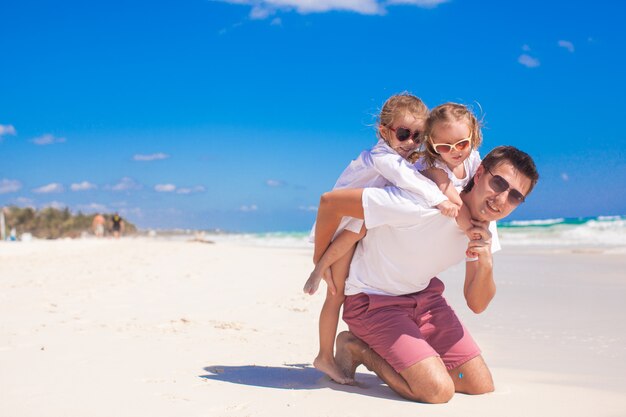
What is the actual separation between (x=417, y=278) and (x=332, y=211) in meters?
0.61

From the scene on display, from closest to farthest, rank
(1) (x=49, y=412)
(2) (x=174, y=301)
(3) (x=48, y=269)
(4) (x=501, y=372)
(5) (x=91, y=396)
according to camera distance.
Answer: (1) (x=49, y=412) → (5) (x=91, y=396) → (4) (x=501, y=372) → (2) (x=174, y=301) → (3) (x=48, y=269)

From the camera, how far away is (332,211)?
3521 millimetres

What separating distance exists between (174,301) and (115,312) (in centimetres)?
107

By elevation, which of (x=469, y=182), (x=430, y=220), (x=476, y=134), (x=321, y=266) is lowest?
(x=321, y=266)

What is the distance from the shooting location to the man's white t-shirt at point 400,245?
10.8ft

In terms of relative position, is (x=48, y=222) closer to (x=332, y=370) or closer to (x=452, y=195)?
(x=332, y=370)

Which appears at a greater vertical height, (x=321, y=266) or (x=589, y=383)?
(x=321, y=266)

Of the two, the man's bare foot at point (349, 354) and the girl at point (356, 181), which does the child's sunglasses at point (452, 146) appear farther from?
the man's bare foot at point (349, 354)

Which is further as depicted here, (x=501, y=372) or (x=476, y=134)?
(x=501, y=372)

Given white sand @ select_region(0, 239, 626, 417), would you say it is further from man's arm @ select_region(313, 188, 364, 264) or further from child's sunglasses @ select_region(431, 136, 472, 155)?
child's sunglasses @ select_region(431, 136, 472, 155)

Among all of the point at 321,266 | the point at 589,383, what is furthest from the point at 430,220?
the point at 589,383

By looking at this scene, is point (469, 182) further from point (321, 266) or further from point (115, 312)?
point (115, 312)

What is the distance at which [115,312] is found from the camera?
6070mm

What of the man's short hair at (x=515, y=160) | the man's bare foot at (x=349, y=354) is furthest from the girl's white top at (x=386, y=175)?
the man's bare foot at (x=349, y=354)
